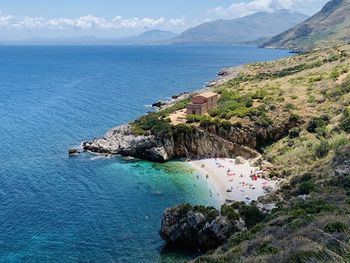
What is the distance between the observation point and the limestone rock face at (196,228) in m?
42.6

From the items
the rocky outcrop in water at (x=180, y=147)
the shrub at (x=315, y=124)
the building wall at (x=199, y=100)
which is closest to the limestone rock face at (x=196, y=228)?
the rocky outcrop in water at (x=180, y=147)

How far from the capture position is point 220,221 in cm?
4306

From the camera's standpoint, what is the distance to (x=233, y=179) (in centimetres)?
6400

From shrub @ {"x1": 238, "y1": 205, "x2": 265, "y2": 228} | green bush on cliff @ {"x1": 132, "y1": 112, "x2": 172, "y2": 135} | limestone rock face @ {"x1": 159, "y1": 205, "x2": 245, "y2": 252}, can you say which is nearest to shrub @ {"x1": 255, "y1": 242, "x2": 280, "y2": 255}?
limestone rock face @ {"x1": 159, "y1": 205, "x2": 245, "y2": 252}

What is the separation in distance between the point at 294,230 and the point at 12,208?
116ft

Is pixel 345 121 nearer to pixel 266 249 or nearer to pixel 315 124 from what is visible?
pixel 315 124

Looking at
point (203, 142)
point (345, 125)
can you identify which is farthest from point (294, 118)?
point (203, 142)

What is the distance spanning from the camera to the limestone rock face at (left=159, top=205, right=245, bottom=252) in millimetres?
42562

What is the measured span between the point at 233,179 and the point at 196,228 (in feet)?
69.6

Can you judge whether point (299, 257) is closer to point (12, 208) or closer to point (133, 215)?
point (133, 215)

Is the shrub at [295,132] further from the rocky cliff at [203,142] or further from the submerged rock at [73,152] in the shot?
the submerged rock at [73,152]

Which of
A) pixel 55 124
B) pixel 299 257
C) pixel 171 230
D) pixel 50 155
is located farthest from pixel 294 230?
pixel 55 124

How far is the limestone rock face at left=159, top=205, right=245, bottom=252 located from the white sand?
12.4 m

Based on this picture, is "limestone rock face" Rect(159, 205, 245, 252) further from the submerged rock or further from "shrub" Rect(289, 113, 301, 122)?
"shrub" Rect(289, 113, 301, 122)
